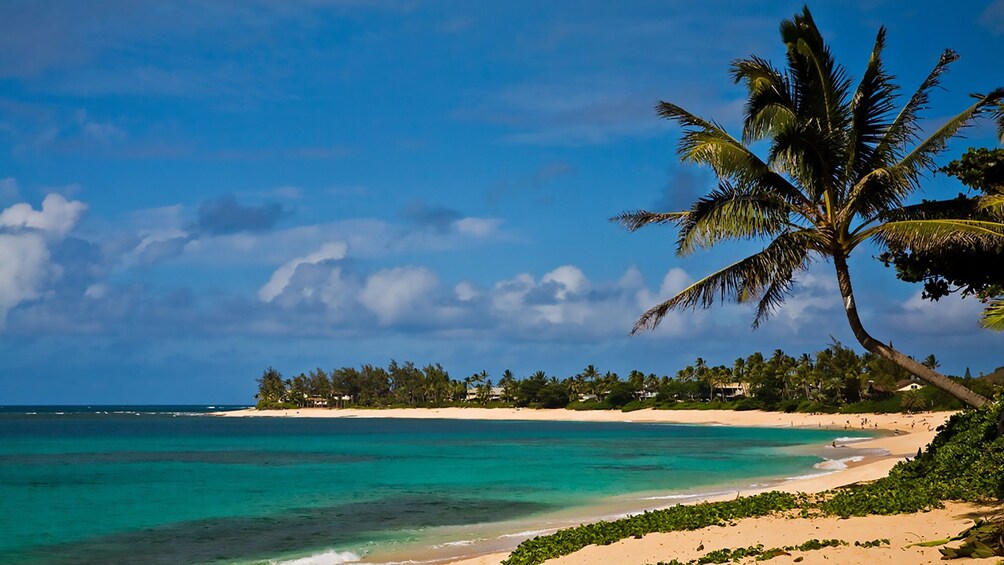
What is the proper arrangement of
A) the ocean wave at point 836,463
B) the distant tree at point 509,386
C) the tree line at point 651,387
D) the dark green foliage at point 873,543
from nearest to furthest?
the dark green foliage at point 873,543, the ocean wave at point 836,463, the tree line at point 651,387, the distant tree at point 509,386

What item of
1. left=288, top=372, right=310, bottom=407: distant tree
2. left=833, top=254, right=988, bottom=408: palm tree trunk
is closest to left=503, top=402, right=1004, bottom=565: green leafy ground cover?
left=833, top=254, right=988, bottom=408: palm tree trunk

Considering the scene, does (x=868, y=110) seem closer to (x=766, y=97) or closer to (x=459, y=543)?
(x=766, y=97)

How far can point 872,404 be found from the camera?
8538 cm

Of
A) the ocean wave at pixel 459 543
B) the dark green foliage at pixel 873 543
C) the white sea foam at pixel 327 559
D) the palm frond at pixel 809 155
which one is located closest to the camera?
the dark green foliage at pixel 873 543

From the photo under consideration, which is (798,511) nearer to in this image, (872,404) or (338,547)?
(338,547)

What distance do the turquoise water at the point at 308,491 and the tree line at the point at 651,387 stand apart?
22.6 m

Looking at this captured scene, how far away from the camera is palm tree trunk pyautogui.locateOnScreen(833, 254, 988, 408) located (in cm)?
1237

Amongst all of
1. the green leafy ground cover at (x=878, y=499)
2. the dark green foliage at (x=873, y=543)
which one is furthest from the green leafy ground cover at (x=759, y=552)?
the green leafy ground cover at (x=878, y=499)

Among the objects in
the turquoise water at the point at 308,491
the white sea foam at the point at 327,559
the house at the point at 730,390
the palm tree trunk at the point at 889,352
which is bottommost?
the turquoise water at the point at 308,491

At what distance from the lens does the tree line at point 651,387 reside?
93.0 m

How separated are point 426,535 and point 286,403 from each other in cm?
16880

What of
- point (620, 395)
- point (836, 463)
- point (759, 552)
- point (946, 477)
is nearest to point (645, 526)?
point (759, 552)

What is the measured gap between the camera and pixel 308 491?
30953 mm

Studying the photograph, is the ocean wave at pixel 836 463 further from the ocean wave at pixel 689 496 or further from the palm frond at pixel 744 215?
the palm frond at pixel 744 215
